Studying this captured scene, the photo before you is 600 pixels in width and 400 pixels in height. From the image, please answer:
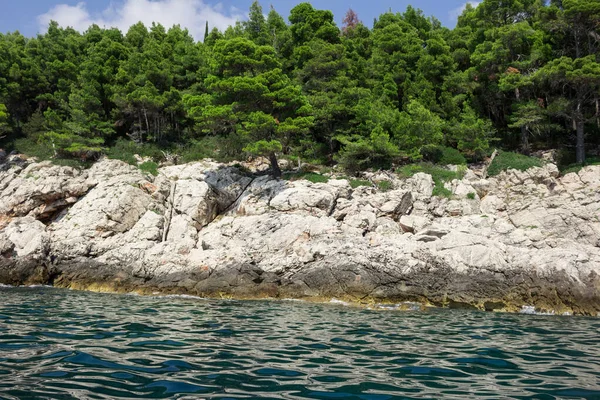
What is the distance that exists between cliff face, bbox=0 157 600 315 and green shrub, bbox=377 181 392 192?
0.41m

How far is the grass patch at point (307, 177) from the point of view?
25886mm

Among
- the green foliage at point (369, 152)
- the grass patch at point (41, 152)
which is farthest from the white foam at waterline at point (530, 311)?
the grass patch at point (41, 152)

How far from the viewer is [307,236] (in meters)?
19.7

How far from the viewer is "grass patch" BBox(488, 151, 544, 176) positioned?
2631cm

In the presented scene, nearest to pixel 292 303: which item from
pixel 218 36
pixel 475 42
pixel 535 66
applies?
pixel 535 66

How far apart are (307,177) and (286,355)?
19.8 metres

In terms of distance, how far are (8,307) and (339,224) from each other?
14804 mm

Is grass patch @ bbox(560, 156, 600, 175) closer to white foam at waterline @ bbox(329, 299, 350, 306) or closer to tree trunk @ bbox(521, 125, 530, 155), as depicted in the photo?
tree trunk @ bbox(521, 125, 530, 155)

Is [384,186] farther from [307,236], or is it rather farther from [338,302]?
[338,302]

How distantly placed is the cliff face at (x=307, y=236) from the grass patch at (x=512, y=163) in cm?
65

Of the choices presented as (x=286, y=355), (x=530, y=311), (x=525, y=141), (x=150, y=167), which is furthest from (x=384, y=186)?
(x=286, y=355)

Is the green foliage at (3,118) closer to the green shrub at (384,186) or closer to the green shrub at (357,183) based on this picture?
the green shrub at (357,183)

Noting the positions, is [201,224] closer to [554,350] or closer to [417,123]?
[417,123]

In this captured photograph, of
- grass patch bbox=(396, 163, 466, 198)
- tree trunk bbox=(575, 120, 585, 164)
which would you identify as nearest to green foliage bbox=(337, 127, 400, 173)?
grass patch bbox=(396, 163, 466, 198)
